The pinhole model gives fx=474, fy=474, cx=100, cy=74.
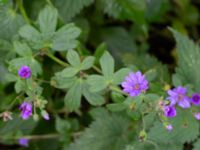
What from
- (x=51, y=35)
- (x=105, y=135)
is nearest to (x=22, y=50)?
(x=51, y=35)

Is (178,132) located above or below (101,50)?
below

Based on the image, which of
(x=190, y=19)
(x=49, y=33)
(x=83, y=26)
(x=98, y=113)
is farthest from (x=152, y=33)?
(x=49, y=33)

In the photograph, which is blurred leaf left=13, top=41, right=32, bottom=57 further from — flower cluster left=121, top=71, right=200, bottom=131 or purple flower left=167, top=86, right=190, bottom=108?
purple flower left=167, top=86, right=190, bottom=108

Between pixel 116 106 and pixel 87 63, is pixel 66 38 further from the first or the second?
pixel 116 106

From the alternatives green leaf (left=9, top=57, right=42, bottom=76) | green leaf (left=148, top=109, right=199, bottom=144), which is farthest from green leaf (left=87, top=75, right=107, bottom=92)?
green leaf (left=148, top=109, right=199, bottom=144)

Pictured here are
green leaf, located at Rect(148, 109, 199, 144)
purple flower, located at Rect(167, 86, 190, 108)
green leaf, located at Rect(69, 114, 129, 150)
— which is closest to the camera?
purple flower, located at Rect(167, 86, 190, 108)

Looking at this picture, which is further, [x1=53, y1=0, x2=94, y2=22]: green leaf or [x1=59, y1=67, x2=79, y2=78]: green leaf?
[x1=53, y1=0, x2=94, y2=22]: green leaf
